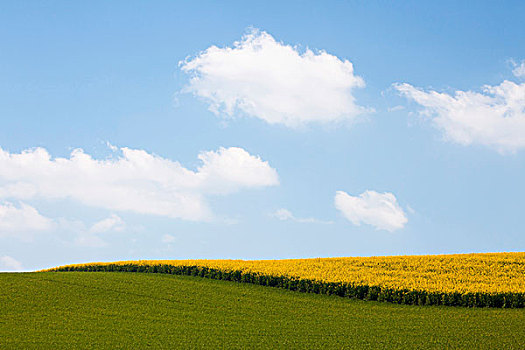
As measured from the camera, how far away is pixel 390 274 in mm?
16875

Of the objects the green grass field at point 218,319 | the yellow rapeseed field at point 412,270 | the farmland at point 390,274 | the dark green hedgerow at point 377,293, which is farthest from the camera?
the yellow rapeseed field at point 412,270

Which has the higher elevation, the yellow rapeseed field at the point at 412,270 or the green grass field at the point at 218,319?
the yellow rapeseed field at the point at 412,270

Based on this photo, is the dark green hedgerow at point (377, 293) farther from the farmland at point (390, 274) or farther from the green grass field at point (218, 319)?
the green grass field at point (218, 319)

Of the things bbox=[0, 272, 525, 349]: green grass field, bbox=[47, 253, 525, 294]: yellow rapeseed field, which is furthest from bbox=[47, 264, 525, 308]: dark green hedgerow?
bbox=[0, 272, 525, 349]: green grass field

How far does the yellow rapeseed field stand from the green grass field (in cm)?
102

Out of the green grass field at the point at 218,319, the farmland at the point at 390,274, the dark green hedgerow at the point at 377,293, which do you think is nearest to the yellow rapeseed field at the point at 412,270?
the farmland at the point at 390,274

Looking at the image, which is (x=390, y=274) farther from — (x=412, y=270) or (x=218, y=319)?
(x=218, y=319)

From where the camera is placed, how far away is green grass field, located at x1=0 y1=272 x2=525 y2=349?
9656mm

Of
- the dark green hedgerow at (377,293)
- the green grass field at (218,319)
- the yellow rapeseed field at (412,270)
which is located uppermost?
the yellow rapeseed field at (412,270)

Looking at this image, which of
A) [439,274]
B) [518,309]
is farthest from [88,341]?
[439,274]

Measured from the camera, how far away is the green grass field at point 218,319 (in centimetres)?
966

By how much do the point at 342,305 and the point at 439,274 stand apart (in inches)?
197

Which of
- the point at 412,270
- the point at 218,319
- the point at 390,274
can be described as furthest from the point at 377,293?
the point at 218,319

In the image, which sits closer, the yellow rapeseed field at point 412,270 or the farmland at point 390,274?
the farmland at point 390,274
